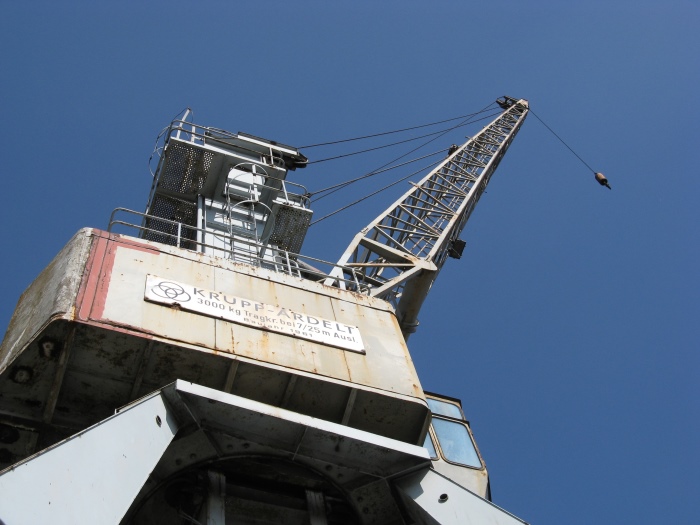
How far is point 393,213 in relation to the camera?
26.9 metres

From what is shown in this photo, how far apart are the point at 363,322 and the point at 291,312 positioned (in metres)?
1.25

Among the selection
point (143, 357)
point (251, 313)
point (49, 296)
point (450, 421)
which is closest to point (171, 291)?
point (251, 313)

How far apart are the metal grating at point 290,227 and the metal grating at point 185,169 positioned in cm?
252

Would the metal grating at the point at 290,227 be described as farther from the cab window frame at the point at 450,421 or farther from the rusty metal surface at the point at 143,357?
the rusty metal surface at the point at 143,357

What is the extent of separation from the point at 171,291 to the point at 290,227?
358 inches

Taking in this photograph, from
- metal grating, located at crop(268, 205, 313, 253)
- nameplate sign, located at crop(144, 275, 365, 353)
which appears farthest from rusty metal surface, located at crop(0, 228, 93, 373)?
metal grating, located at crop(268, 205, 313, 253)

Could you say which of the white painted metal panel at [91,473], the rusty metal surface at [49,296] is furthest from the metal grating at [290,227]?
the white painted metal panel at [91,473]

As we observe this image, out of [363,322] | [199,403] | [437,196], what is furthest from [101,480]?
[437,196]

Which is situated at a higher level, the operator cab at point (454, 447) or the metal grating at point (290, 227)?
the metal grating at point (290, 227)

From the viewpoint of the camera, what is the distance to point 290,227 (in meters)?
21.5

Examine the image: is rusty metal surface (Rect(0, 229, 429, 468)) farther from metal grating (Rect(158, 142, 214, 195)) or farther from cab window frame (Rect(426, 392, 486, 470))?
metal grating (Rect(158, 142, 214, 195))

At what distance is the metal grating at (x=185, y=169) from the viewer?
2238 centimetres

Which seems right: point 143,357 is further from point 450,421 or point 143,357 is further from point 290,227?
→ point 290,227

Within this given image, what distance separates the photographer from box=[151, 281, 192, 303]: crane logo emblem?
12.4 meters
